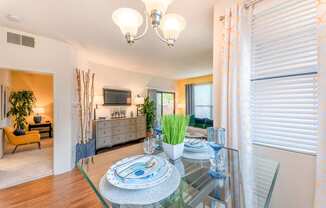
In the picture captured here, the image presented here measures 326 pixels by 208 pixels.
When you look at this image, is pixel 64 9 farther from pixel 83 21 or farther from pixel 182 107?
pixel 182 107

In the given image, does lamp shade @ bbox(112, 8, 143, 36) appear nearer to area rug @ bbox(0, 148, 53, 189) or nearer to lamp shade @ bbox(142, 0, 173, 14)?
lamp shade @ bbox(142, 0, 173, 14)

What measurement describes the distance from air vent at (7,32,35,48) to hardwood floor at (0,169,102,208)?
7.81ft

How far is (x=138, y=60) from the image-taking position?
422 centimetres

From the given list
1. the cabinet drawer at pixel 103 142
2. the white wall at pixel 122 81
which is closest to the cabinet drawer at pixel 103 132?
the cabinet drawer at pixel 103 142

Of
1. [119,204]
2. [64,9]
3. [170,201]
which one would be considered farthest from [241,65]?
[64,9]

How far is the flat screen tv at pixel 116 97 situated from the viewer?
15.4 ft

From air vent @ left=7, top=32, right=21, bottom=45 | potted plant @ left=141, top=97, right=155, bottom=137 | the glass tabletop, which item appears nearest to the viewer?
the glass tabletop

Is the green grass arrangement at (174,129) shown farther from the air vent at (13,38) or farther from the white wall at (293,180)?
the air vent at (13,38)

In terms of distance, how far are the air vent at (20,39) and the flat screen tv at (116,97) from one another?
2.23 meters

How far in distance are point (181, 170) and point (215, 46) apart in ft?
4.81

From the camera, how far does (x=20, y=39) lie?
248 centimetres

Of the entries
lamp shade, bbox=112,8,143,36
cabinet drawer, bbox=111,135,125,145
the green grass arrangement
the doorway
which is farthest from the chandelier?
cabinet drawer, bbox=111,135,125,145

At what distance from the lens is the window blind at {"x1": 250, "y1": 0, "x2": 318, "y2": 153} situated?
3.85 feet

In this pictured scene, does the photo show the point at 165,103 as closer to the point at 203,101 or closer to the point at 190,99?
the point at 190,99
